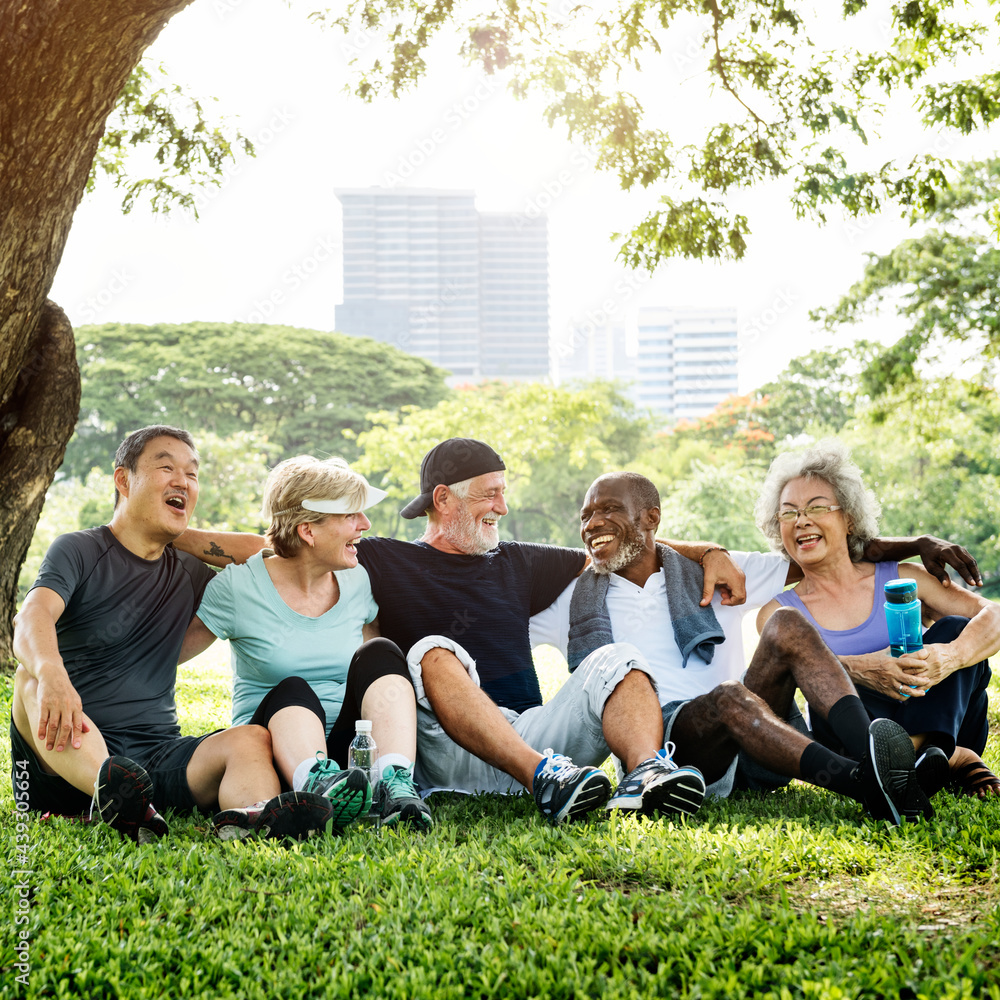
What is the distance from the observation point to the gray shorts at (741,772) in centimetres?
358

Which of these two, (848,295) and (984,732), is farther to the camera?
(848,295)

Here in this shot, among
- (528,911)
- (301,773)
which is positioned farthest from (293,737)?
(528,911)

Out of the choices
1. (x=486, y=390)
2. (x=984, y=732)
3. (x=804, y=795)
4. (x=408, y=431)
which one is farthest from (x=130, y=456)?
(x=486, y=390)

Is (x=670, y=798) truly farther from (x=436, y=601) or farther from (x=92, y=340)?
(x=92, y=340)

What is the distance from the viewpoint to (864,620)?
3.95 meters

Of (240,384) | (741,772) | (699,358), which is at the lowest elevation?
(741,772)

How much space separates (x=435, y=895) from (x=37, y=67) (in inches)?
164

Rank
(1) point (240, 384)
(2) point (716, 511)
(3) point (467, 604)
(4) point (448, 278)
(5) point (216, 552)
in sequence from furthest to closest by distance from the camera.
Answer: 1. (4) point (448, 278)
2. (1) point (240, 384)
3. (2) point (716, 511)
4. (3) point (467, 604)
5. (5) point (216, 552)

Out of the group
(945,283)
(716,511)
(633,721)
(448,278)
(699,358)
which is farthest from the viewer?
(699,358)

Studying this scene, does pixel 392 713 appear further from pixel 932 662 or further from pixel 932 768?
pixel 932 662

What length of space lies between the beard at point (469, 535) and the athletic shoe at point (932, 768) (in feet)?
6.24

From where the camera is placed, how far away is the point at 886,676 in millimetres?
3662

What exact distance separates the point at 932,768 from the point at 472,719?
1524 mm

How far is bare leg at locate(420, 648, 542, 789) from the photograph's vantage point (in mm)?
3262
